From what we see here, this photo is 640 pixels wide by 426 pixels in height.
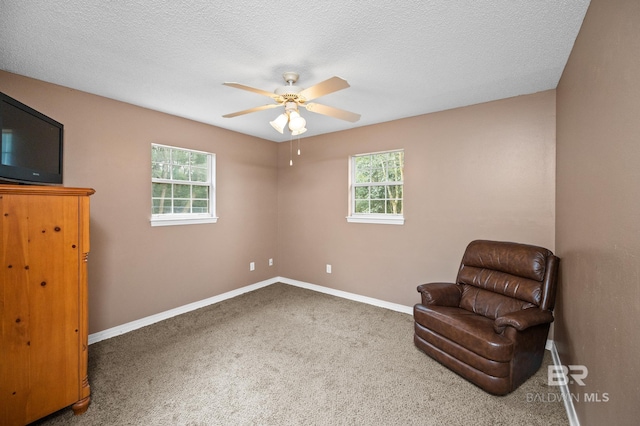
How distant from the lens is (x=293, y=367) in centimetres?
232

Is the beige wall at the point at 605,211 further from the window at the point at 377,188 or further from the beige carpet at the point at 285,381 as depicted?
the window at the point at 377,188

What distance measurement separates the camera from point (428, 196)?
Result: 3.38m

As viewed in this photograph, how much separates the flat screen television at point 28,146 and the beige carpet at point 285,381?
165 centimetres

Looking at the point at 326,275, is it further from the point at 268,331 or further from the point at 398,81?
the point at 398,81

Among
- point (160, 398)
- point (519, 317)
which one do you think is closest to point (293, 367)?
point (160, 398)

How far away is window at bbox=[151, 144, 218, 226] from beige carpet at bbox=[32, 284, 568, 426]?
53.1 inches

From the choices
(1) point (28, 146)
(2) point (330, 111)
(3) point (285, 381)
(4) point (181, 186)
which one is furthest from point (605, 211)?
(4) point (181, 186)

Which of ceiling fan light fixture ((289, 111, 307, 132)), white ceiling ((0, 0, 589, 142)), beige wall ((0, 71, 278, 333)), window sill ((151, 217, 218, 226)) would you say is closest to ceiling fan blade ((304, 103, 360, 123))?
ceiling fan light fixture ((289, 111, 307, 132))

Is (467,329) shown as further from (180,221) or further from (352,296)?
(180,221)

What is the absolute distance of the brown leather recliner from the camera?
193cm

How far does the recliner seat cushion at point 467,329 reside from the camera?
1.90 metres

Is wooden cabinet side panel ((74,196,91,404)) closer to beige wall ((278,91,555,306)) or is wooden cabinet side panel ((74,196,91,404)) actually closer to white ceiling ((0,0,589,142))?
white ceiling ((0,0,589,142))

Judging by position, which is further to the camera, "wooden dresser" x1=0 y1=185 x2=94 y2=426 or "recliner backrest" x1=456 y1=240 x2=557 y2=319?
"recliner backrest" x1=456 y1=240 x2=557 y2=319

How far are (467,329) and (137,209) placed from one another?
3591 millimetres
